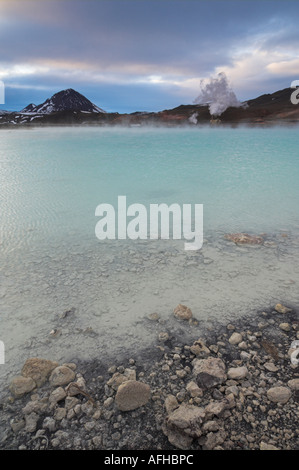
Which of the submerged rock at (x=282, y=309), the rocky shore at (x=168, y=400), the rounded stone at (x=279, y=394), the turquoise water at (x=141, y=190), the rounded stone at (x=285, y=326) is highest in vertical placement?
the turquoise water at (x=141, y=190)

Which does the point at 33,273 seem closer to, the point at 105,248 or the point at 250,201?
the point at 105,248

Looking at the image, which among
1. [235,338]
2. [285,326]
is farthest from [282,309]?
[235,338]

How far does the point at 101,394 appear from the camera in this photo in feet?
9.07

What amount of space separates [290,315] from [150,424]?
241 centimetres

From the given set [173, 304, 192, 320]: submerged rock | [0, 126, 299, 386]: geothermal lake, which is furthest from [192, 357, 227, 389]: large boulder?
[173, 304, 192, 320]: submerged rock

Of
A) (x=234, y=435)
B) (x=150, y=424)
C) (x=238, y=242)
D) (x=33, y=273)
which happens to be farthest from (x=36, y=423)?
(x=238, y=242)

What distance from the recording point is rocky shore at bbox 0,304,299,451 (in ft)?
7.70

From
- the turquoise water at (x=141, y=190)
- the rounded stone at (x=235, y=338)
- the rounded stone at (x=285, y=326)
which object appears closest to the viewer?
the rounded stone at (x=235, y=338)

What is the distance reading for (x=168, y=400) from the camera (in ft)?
8.67

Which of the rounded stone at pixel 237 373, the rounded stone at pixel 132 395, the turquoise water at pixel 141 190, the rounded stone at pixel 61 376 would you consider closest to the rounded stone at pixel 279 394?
the rounded stone at pixel 237 373

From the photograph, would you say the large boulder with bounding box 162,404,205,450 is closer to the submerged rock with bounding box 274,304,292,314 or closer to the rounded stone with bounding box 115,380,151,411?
the rounded stone with bounding box 115,380,151,411

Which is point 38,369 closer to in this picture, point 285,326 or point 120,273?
point 120,273

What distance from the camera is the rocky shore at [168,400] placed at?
235 centimetres

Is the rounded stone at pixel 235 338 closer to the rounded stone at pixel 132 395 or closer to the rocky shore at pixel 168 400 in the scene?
the rocky shore at pixel 168 400
